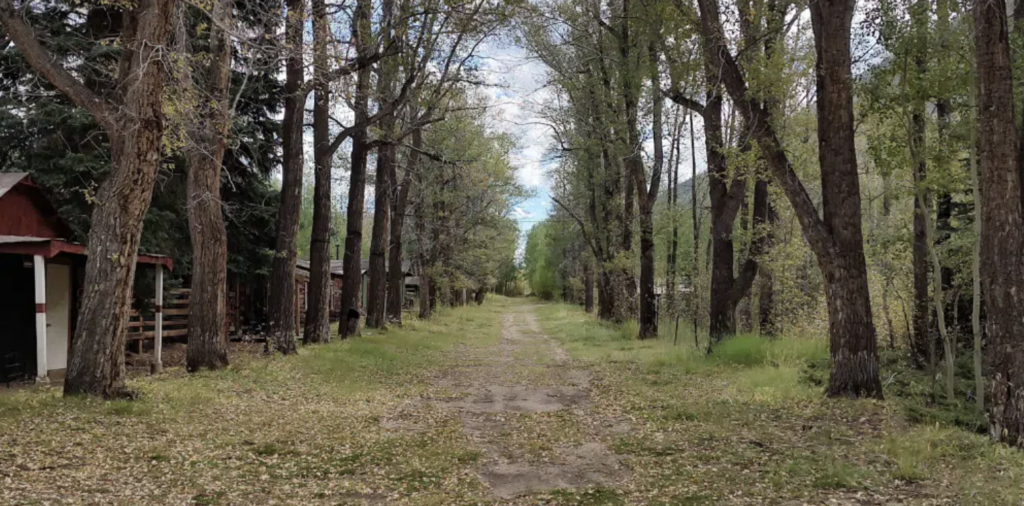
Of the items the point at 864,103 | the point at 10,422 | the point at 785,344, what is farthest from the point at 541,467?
the point at 785,344

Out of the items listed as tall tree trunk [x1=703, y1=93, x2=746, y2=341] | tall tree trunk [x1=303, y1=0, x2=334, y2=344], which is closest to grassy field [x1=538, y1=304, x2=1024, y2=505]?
tall tree trunk [x1=703, y1=93, x2=746, y2=341]

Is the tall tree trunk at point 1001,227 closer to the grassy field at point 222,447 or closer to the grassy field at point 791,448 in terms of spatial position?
the grassy field at point 791,448

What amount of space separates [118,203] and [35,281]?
11.4 feet

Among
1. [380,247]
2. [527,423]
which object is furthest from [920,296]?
[380,247]

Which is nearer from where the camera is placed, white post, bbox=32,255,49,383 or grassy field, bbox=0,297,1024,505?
grassy field, bbox=0,297,1024,505

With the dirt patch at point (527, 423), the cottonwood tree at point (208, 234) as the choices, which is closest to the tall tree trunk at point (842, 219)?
the dirt patch at point (527, 423)

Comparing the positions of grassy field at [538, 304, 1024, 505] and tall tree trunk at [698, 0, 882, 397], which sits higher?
tall tree trunk at [698, 0, 882, 397]

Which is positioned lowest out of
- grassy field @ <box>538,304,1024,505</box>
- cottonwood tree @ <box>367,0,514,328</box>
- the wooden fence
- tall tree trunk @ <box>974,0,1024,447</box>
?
grassy field @ <box>538,304,1024,505</box>

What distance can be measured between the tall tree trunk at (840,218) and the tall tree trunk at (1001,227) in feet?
6.41

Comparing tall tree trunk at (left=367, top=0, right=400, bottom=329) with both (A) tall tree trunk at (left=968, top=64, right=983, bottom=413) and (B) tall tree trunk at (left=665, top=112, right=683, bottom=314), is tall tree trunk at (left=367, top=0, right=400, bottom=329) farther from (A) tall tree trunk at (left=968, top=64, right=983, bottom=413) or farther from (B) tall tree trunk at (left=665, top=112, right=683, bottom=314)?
(A) tall tree trunk at (left=968, top=64, right=983, bottom=413)

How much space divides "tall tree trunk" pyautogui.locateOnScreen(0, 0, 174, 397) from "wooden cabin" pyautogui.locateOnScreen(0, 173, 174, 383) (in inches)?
114

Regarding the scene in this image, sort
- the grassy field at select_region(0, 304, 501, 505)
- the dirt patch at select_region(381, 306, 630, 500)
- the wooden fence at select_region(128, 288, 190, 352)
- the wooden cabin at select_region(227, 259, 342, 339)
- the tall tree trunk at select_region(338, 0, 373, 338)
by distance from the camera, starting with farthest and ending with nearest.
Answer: the wooden cabin at select_region(227, 259, 342, 339) < the tall tree trunk at select_region(338, 0, 373, 338) < the wooden fence at select_region(128, 288, 190, 352) < the dirt patch at select_region(381, 306, 630, 500) < the grassy field at select_region(0, 304, 501, 505)

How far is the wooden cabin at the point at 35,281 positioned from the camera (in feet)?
31.2

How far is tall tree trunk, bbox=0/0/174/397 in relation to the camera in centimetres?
732
